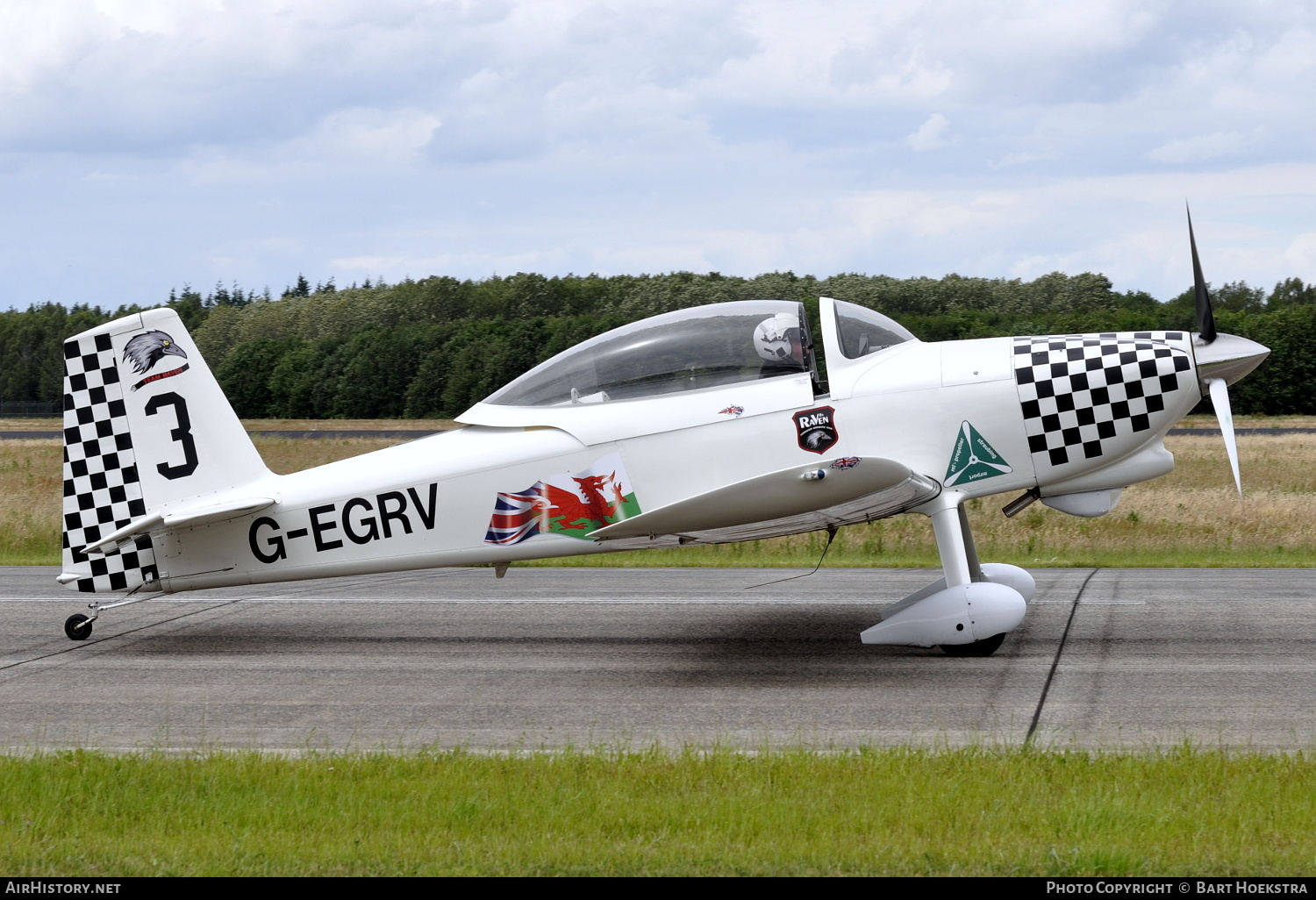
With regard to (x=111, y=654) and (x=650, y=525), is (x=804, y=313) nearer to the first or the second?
(x=650, y=525)

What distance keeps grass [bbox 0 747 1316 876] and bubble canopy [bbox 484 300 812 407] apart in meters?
3.47

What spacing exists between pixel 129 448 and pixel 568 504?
3605 mm

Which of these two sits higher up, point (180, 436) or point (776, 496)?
point (180, 436)

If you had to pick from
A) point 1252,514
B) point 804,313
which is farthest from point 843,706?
point 1252,514

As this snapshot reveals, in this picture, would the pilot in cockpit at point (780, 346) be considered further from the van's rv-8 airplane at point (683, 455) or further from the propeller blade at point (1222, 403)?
the propeller blade at point (1222, 403)

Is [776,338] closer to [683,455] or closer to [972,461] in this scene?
[683,455]

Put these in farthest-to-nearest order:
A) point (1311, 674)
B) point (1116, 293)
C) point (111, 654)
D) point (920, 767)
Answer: point (1116, 293) < point (111, 654) < point (1311, 674) < point (920, 767)

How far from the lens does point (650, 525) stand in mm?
8398

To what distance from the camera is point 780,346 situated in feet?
29.4

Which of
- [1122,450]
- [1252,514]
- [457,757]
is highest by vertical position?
[1122,450]

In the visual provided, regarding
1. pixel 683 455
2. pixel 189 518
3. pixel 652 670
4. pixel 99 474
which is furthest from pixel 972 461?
pixel 99 474

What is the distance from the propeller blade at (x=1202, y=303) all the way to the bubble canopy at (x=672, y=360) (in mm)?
2834

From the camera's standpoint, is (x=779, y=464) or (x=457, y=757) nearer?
(x=457, y=757)
